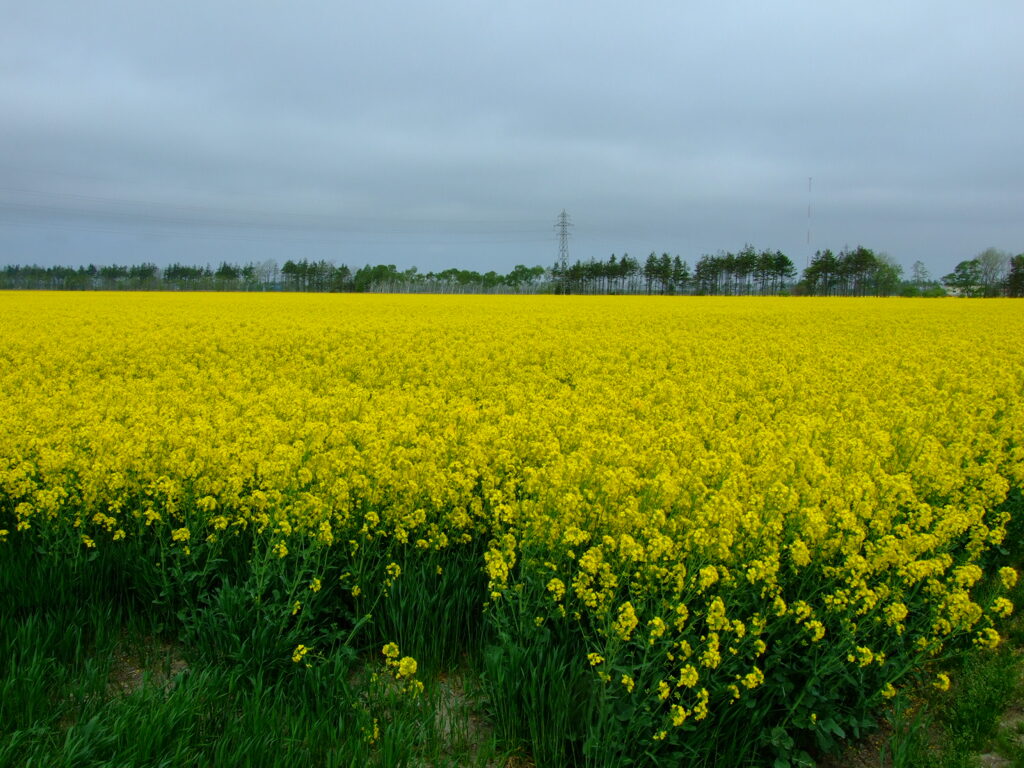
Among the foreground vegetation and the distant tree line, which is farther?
the distant tree line

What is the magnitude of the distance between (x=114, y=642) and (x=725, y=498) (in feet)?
→ 12.9

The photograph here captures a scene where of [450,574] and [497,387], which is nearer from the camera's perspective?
[450,574]

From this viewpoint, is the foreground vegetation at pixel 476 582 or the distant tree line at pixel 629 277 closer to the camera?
the foreground vegetation at pixel 476 582

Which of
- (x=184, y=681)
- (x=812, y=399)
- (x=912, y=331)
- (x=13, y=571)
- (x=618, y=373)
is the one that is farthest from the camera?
(x=912, y=331)

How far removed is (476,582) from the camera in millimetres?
4715

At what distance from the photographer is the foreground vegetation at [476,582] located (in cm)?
345

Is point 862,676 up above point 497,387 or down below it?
below

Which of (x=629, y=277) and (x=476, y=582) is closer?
(x=476, y=582)

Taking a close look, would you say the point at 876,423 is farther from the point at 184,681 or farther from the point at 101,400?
the point at 101,400

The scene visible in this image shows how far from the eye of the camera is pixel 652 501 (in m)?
4.76

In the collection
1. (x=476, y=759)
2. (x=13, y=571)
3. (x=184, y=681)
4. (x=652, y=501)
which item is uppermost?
(x=652, y=501)

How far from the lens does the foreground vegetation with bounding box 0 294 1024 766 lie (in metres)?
3.45

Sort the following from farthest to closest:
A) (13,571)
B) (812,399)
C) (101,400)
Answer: (812,399), (101,400), (13,571)

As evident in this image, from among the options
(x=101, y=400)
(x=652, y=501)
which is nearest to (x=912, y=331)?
(x=652, y=501)
